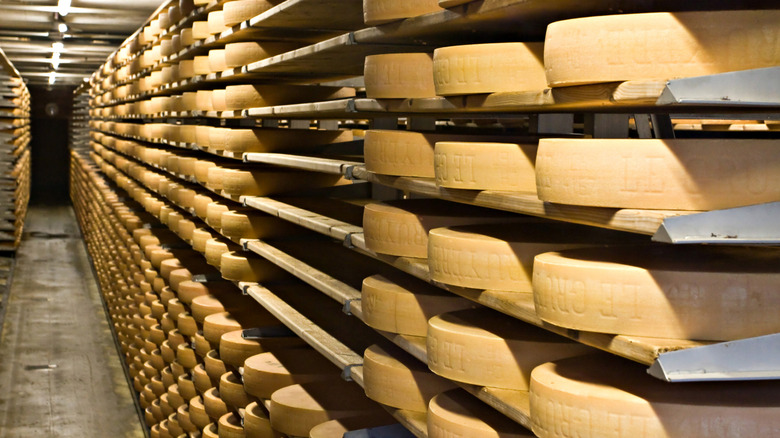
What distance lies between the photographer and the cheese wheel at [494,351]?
2.04m

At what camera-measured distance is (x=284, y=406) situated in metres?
3.38

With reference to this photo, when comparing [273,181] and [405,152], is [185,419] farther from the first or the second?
[405,152]

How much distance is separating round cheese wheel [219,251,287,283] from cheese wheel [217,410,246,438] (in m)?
0.63

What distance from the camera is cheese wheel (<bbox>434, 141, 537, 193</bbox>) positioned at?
6.55ft

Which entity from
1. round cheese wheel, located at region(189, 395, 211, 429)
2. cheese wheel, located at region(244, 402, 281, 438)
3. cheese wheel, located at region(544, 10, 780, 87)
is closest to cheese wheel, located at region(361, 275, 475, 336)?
cheese wheel, located at region(544, 10, 780, 87)

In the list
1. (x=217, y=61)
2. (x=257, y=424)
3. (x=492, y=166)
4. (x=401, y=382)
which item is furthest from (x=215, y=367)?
(x=492, y=166)

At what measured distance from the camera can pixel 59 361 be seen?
8.41 metres

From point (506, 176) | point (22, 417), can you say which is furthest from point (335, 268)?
point (22, 417)

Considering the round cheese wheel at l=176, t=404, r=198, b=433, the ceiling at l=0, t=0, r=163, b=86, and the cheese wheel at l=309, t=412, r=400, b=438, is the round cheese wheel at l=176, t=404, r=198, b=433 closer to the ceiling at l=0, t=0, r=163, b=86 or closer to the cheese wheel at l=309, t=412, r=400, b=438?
the cheese wheel at l=309, t=412, r=400, b=438

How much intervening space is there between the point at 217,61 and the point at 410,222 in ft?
8.57

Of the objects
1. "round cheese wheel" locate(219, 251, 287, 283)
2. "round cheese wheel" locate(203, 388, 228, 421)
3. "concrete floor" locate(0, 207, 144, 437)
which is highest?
"round cheese wheel" locate(219, 251, 287, 283)

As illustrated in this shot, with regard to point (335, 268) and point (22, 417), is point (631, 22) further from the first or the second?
point (22, 417)

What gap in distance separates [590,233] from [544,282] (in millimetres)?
544

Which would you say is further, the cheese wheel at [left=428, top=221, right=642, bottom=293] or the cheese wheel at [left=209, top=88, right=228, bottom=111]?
the cheese wheel at [left=209, top=88, right=228, bottom=111]
